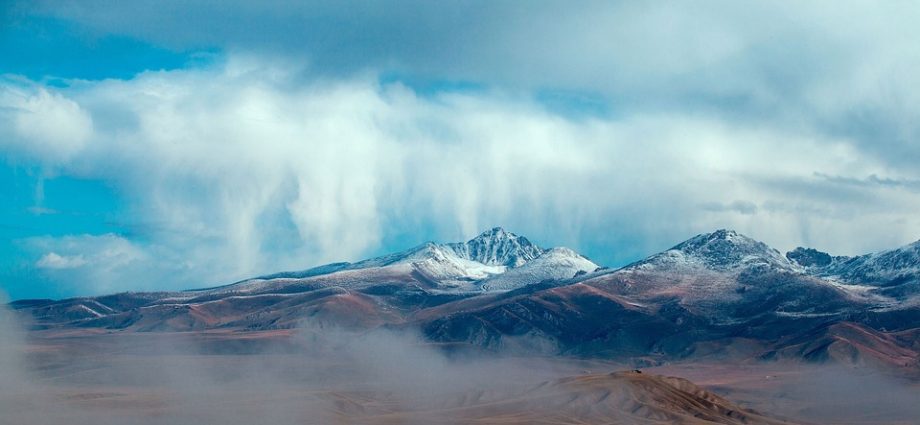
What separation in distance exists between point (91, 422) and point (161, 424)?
1400 cm

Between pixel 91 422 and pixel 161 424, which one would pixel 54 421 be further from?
pixel 161 424

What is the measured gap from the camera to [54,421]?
198625 mm

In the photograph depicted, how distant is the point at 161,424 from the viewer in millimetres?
199625

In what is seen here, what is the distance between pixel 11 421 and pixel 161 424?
28.9 metres

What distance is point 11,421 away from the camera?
196 m

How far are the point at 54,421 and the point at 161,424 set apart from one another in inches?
840

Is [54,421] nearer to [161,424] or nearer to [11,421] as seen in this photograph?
[11,421]

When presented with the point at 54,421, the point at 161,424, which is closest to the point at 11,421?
the point at 54,421

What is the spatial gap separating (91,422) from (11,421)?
15.1 metres

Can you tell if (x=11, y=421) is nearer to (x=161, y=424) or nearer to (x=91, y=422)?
(x=91, y=422)

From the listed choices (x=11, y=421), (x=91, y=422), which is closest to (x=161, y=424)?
(x=91, y=422)

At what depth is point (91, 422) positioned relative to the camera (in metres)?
199

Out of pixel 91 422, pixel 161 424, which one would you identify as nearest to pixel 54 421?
pixel 91 422
